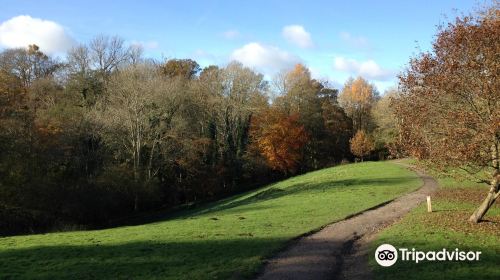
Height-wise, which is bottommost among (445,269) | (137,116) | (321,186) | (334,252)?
(334,252)

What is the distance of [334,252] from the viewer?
17438 mm

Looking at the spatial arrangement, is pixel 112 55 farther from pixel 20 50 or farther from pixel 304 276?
pixel 304 276

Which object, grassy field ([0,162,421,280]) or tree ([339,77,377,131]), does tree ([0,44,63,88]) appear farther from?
tree ([339,77,377,131])

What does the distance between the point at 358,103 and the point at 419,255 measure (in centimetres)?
8479


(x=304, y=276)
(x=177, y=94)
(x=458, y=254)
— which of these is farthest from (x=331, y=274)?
(x=177, y=94)

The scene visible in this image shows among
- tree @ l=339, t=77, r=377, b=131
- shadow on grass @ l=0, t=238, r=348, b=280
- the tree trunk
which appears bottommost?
shadow on grass @ l=0, t=238, r=348, b=280

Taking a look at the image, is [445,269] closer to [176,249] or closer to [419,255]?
[419,255]

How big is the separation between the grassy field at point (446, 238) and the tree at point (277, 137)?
4470cm

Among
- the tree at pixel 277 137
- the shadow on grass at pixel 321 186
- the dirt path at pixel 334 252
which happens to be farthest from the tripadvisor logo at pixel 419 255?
the tree at pixel 277 137

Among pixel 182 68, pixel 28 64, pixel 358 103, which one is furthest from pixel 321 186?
pixel 358 103

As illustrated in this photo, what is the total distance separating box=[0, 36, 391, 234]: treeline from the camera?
132 ft

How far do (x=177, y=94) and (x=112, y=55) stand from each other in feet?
39.8

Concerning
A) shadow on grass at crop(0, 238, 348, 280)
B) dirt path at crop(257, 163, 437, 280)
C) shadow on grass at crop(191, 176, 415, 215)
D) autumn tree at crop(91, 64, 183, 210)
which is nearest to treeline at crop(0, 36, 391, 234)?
autumn tree at crop(91, 64, 183, 210)

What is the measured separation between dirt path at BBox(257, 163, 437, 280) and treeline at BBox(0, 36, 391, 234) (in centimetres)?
2779
